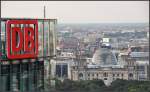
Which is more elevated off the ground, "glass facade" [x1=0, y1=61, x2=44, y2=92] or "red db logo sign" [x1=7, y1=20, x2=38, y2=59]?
"red db logo sign" [x1=7, y1=20, x2=38, y2=59]

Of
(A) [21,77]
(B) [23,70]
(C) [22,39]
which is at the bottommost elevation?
(A) [21,77]

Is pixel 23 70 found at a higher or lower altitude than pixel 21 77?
higher

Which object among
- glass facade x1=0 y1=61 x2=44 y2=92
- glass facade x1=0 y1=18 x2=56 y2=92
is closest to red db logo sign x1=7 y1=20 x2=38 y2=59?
glass facade x1=0 y1=18 x2=56 y2=92

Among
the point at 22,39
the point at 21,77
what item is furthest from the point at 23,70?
the point at 22,39

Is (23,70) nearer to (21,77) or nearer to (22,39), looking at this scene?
(21,77)

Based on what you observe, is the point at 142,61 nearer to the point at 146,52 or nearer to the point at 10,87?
the point at 146,52

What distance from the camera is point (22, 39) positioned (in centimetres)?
912

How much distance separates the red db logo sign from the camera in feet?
28.6

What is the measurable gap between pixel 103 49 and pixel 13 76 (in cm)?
442

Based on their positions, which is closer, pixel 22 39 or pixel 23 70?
pixel 23 70

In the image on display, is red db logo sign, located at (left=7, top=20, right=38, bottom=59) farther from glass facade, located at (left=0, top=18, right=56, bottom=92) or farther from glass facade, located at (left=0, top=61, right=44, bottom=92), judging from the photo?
glass facade, located at (left=0, top=61, right=44, bottom=92)

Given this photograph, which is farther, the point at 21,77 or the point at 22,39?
the point at 22,39

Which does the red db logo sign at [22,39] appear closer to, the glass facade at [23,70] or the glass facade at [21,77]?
the glass facade at [23,70]

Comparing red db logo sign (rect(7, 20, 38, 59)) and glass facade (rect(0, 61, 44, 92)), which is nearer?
glass facade (rect(0, 61, 44, 92))
